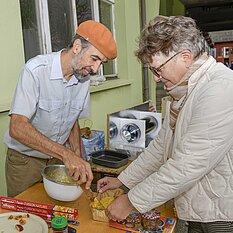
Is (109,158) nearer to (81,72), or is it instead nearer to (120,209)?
(81,72)

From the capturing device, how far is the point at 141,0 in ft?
14.7

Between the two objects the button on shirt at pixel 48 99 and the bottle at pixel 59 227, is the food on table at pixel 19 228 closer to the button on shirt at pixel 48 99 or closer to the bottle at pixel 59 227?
the bottle at pixel 59 227

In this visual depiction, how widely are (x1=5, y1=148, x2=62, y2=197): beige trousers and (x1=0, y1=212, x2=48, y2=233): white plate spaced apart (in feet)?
1.65

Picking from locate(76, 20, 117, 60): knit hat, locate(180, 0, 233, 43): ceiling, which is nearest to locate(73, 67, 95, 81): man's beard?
locate(76, 20, 117, 60): knit hat

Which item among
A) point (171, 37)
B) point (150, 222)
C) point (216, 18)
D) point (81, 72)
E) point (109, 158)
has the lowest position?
point (109, 158)

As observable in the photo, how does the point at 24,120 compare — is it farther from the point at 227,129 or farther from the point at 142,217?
the point at 227,129

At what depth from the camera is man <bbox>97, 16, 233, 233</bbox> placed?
3.22 feet

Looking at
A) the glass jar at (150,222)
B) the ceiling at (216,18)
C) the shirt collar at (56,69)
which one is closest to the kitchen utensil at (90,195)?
the glass jar at (150,222)

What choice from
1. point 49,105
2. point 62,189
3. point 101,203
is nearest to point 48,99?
point 49,105

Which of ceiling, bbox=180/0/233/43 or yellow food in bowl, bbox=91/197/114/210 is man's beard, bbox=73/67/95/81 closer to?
yellow food in bowl, bbox=91/197/114/210

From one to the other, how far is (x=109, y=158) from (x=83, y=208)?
2.93 ft

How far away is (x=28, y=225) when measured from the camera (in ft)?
3.60

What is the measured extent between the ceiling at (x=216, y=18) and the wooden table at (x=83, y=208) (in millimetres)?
7633

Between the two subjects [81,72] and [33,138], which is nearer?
[33,138]
